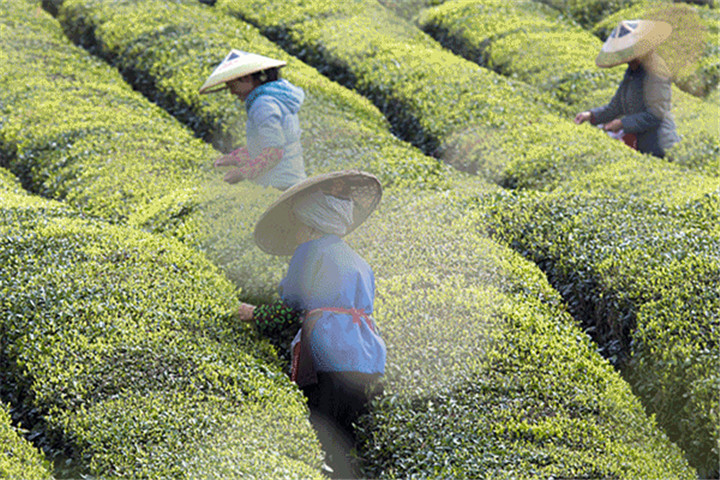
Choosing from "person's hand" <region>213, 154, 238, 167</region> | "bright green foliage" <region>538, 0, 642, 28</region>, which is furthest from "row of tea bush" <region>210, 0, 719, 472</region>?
"bright green foliage" <region>538, 0, 642, 28</region>

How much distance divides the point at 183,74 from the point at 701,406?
947 cm

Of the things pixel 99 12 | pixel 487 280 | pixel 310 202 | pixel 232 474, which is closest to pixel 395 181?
pixel 487 280

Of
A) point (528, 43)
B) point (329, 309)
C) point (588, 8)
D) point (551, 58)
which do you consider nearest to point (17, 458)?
point (329, 309)

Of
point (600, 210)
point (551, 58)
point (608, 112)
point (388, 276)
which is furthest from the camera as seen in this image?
point (551, 58)

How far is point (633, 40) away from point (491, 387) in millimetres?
5961

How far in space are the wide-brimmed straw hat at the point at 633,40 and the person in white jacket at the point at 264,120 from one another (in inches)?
179

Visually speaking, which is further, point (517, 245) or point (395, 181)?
point (395, 181)

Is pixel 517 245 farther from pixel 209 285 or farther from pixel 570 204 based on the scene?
pixel 209 285

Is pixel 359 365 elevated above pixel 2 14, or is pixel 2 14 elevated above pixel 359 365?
pixel 359 365

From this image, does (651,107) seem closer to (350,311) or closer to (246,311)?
(350,311)

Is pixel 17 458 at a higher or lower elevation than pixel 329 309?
lower

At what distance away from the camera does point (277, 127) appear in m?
7.77

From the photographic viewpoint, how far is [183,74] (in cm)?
1283

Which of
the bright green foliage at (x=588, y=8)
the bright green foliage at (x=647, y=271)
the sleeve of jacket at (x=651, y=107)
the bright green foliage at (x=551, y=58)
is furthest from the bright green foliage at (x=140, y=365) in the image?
the bright green foliage at (x=588, y=8)
